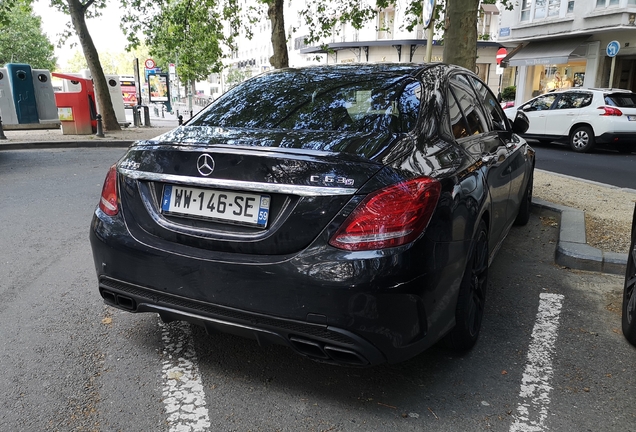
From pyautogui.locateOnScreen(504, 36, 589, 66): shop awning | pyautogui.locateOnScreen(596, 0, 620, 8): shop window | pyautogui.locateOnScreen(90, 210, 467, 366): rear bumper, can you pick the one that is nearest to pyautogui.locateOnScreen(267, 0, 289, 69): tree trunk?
pyautogui.locateOnScreen(90, 210, 467, 366): rear bumper

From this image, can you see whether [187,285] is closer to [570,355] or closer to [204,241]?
[204,241]

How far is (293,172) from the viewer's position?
2.37 metres

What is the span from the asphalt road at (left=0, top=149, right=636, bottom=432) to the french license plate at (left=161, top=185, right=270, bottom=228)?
0.91 m

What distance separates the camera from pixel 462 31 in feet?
27.3

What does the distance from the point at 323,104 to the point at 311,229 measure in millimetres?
1125

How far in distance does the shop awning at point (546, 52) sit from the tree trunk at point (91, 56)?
68.7 ft

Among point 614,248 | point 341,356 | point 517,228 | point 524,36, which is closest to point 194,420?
point 341,356

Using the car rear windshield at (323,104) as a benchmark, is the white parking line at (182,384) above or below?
below

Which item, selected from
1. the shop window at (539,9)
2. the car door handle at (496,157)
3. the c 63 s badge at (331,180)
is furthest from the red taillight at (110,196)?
the shop window at (539,9)

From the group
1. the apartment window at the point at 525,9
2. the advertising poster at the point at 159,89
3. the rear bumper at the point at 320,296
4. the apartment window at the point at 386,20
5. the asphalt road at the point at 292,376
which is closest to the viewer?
the rear bumper at the point at 320,296

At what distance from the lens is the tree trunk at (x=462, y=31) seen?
8281mm

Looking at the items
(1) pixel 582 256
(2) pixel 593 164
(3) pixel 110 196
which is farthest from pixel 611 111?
(3) pixel 110 196

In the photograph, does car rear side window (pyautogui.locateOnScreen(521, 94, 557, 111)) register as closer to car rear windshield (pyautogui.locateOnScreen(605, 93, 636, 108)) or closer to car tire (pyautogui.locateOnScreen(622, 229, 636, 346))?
car rear windshield (pyautogui.locateOnScreen(605, 93, 636, 108))

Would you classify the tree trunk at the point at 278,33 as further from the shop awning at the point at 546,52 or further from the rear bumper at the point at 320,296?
the shop awning at the point at 546,52
